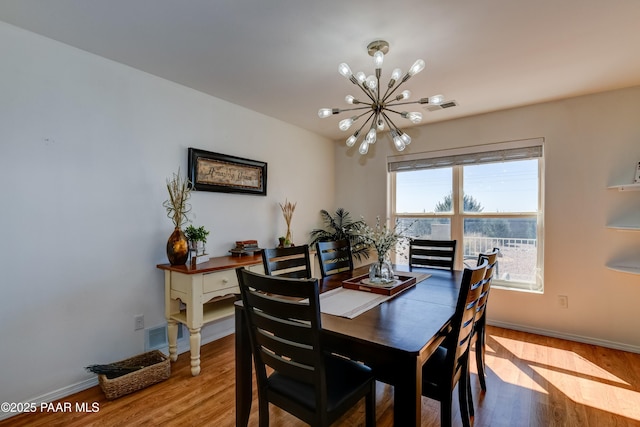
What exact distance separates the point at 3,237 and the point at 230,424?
1.79 meters

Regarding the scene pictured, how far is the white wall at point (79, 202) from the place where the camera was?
188cm

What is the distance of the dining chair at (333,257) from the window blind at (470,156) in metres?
1.80

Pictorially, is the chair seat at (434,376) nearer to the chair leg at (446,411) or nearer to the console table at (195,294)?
the chair leg at (446,411)

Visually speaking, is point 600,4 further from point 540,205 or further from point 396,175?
point 396,175

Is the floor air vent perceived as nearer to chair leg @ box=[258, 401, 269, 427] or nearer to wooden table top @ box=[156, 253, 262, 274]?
wooden table top @ box=[156, 253, 262, 274]

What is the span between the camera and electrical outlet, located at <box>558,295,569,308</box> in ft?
9.81

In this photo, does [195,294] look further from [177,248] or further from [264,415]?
[264,415]

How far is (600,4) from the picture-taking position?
5.37ft

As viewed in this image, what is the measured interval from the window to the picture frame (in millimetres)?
1584

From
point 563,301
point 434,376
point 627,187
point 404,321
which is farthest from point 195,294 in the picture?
point 627,187

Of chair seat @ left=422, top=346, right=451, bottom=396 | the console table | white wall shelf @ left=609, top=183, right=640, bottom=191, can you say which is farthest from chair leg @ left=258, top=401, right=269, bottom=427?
white wall shelf @ left=609, top=183, right=640, bottom=191

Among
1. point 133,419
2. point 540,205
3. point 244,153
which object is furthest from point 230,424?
point 540,205

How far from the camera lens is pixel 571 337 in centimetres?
296

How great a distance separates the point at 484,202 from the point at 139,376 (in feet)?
12.1
